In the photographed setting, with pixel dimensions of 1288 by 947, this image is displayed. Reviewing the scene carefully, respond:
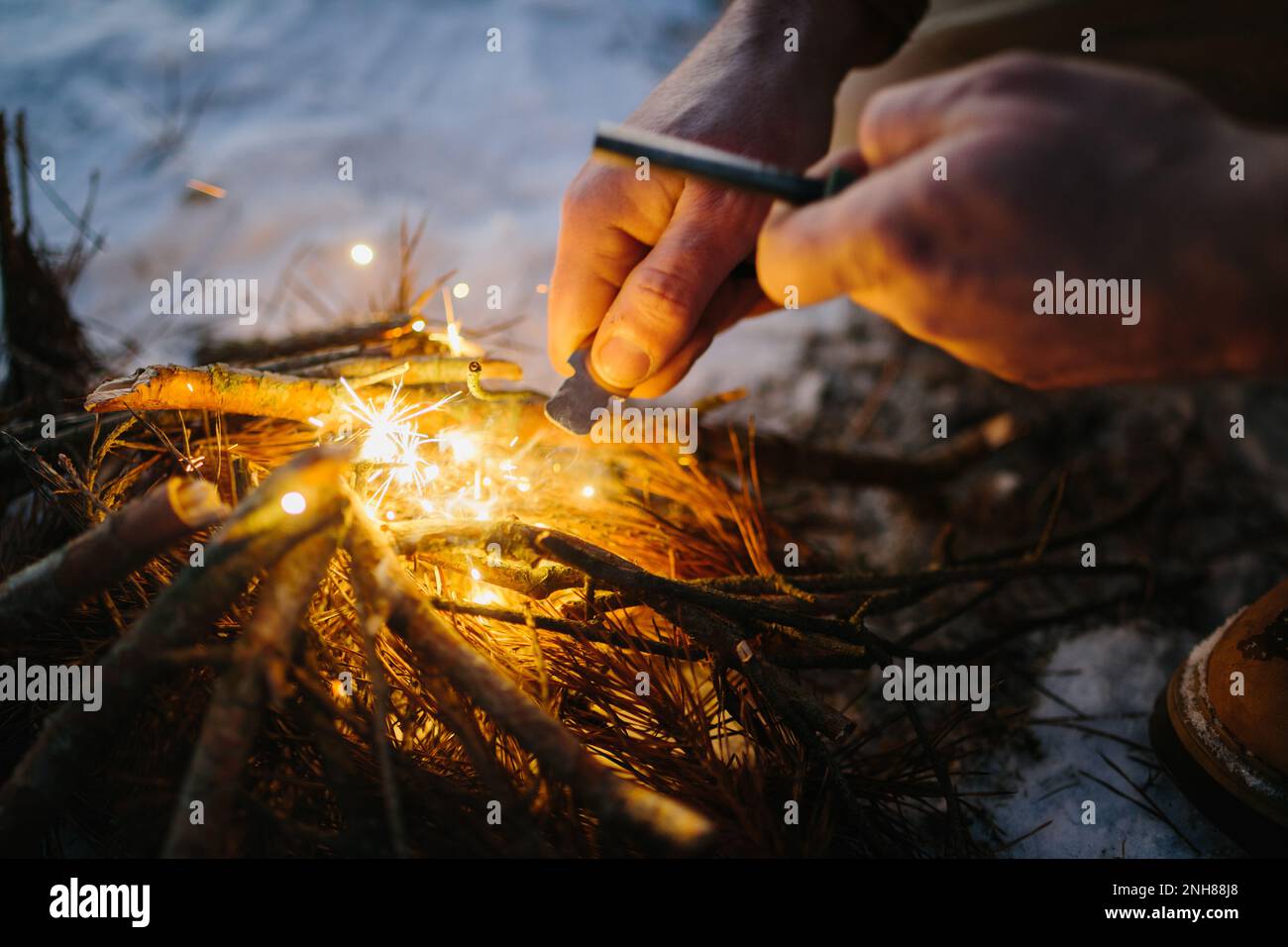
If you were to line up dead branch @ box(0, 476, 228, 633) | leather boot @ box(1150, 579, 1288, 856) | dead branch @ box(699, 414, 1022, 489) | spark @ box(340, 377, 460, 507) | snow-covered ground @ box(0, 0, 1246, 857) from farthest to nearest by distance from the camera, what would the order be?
snow-covered ground @ box(0, 0, 1246, 857) → dead branch @ box(699, 414, 1022, 489) → spark @ box(340, 377, 460, 507) → leather boot @ box(1150, 579, 1288, 856) → dead branch @ box(0, 476, 228, 633)

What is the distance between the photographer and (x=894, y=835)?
1251 millimetres

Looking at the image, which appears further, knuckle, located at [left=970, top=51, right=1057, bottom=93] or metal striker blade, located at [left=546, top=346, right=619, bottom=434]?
metal striker blade, located at [left=546, top=346, right=619, bottom=434]

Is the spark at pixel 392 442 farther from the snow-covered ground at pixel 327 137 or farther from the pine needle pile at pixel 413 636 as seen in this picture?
the snow-covered ground at pixel 327 137

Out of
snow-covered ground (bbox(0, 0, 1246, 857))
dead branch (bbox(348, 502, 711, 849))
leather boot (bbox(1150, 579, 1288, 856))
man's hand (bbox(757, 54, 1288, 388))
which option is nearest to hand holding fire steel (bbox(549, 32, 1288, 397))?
man's hand (bbox(757, 54, 1288, 388))

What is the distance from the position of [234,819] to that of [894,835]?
44.2 inches

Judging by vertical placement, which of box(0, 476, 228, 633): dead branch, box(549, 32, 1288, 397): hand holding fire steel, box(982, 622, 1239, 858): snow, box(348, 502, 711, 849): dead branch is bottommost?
box(982, 622, 1239, 858): snow

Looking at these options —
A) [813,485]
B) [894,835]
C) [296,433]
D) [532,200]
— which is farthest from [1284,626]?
[532,200]

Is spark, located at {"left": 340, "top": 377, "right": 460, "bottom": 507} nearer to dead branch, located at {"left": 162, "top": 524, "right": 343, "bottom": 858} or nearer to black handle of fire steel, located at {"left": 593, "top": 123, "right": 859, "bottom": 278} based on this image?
dead branch, located at {"left": 162, "top": 524, "right": 343, "bottom": 858}

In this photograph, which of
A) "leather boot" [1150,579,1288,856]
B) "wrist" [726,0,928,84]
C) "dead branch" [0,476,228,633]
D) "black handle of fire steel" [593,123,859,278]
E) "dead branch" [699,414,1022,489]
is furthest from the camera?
"dead branch" [699,414,1022,489]

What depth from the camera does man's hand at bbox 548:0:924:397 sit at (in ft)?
5.05

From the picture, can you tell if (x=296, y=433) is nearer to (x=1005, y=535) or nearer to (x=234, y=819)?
(x=234, y=819)

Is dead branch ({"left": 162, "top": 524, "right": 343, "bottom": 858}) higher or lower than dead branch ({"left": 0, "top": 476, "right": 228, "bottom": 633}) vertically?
lower

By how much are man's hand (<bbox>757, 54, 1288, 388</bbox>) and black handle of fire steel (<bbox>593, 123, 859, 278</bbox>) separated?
0.10 metres

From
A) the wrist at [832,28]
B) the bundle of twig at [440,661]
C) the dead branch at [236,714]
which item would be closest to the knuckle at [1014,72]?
the bundle of twig at [440,661]
